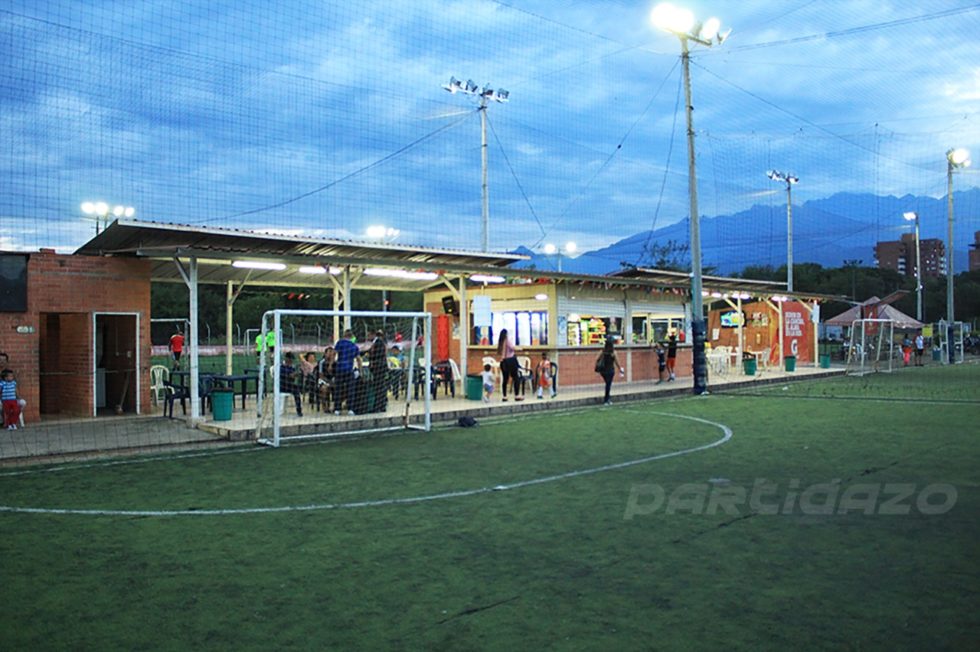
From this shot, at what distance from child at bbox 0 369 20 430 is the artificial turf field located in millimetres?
4040

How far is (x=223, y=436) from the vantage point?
39.4 feet

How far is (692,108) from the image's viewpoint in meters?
20.2

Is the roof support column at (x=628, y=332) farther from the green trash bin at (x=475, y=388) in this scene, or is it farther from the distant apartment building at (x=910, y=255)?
the distant apartment building at (x=910, y=255)

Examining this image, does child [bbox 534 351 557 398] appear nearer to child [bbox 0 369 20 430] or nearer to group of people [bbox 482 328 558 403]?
group of people [bbox 482 328 558 403]

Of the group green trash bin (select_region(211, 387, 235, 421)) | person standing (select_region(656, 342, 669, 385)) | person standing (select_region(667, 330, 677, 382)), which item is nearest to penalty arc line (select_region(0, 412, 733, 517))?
green trash bin (select_region(211, 387, 235, 421))

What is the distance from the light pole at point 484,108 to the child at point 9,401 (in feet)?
66.1

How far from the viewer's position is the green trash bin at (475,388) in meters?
17.0

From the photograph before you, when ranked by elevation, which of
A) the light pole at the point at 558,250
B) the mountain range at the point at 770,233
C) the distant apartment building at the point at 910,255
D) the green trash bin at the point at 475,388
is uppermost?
the distant apartment building at the point at 910,255

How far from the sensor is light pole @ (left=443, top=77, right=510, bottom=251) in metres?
30.7

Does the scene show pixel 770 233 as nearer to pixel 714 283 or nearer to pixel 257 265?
pixel 714 283

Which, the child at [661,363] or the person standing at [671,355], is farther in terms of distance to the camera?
the person standing at [671,355]

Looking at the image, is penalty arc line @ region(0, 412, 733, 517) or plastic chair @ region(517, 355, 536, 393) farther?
plastic chair @ region(517, 355, 536, 393)

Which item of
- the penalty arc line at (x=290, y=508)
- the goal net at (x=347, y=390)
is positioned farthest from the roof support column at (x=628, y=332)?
the penalty arc line at (x=290, y=508)

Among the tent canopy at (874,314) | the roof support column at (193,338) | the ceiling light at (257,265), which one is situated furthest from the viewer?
the tent canopy at (874,314)
